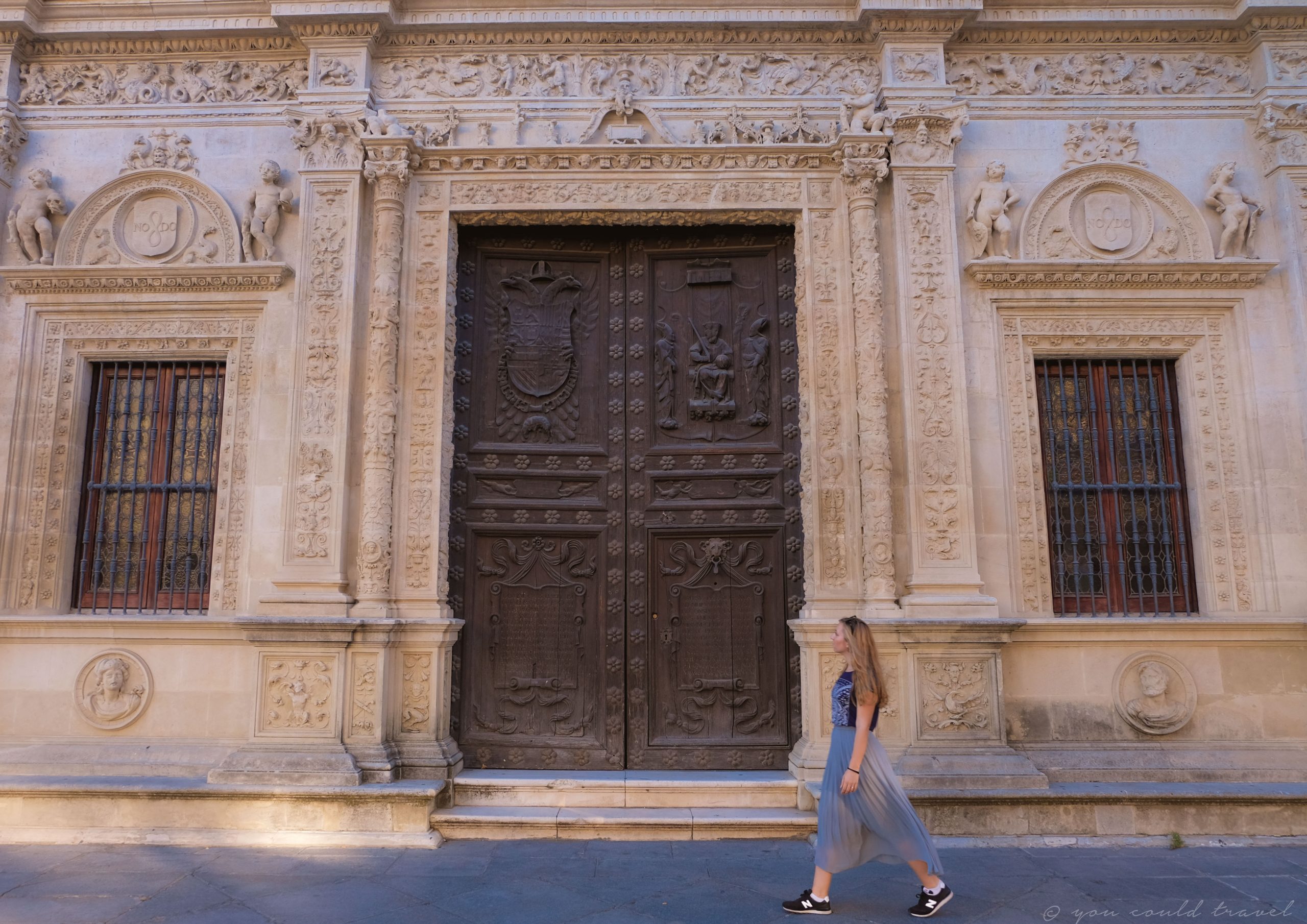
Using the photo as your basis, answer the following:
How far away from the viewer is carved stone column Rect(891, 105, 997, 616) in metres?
7.18

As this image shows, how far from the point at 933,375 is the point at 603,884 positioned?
15.1 feet

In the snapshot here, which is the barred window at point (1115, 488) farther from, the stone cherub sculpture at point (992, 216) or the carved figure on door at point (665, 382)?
the carved figure on door at point (665, 382)

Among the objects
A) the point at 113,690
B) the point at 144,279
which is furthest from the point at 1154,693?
the point at 144,279

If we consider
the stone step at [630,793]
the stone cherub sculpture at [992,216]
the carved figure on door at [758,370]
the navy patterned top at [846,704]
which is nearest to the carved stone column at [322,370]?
the stone step at [630,793]

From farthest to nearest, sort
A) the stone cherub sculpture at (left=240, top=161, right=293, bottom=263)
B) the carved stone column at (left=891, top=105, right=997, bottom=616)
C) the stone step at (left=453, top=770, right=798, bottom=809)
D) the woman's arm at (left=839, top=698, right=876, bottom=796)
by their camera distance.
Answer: the stone cherub sculpture at (left=240, top=161, right=293, bottom=263)
the carved stone column at (left=891, top=105, right=997, bottom=616)
the stone step at (left=453, top=770, right=798, bottom=809)
the woman's arm at (left=839, top=698, right=876, bottom=796)

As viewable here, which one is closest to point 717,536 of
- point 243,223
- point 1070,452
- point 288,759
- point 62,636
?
point 1070,452

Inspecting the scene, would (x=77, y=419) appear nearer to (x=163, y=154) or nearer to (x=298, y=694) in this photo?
(x=163, y=154)

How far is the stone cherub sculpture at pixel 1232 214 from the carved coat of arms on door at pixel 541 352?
17.9 feet

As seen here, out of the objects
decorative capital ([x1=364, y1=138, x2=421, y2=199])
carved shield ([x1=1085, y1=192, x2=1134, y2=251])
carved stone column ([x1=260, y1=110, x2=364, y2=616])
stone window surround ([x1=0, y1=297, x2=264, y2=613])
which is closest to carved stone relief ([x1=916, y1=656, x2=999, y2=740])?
carved shield ([x1=1085, y1=192, x2=1134, y2=251])

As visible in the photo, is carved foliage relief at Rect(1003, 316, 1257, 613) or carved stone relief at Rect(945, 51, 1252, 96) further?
carved stone relief at Rect(945, 51, 1252, 96)

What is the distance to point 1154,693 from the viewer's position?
282 inches

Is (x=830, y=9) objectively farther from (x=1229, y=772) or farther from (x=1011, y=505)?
(x=1229, y=772)

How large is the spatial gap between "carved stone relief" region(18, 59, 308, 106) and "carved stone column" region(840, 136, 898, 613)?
507cm

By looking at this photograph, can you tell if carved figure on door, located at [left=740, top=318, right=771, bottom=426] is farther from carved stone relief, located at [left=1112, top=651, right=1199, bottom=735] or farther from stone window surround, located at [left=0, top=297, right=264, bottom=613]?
stone window surround, located at [left=0, top=297, right=264, bottom=613]
